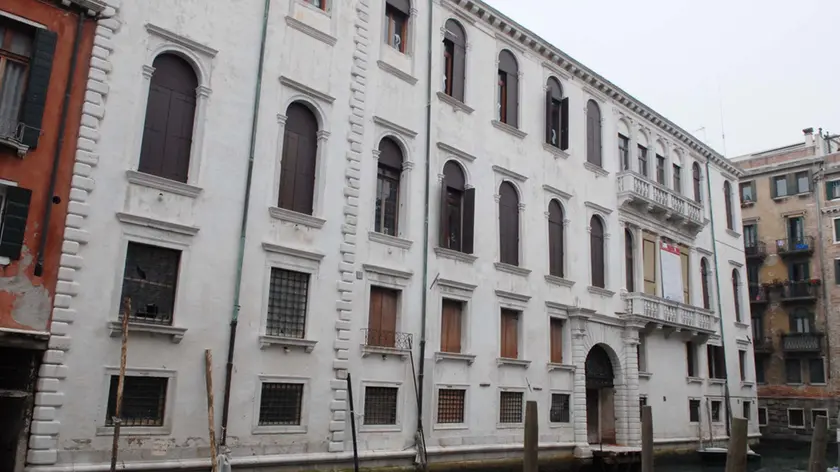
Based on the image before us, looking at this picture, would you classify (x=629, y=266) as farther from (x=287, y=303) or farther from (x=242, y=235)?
Result: (x=242, y=235)

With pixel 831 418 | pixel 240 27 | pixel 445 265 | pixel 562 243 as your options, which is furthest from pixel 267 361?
pixel 831 418

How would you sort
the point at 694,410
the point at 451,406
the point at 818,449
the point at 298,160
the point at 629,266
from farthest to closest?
1. the point at 694,410
2. the point at 629,266
3. the point at 451,406
4. the point at 818,449
5. the point at 298,160

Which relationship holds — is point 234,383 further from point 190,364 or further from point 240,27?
point 240,27

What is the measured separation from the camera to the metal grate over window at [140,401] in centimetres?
1152

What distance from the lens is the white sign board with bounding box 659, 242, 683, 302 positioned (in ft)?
80.6

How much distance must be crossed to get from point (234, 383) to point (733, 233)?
23864 mm

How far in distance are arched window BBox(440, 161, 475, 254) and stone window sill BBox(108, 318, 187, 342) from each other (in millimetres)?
6965

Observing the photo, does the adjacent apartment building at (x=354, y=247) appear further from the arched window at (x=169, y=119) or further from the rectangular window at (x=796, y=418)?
the rectangular window at (x=796, y=418)

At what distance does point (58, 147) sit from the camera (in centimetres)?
1128

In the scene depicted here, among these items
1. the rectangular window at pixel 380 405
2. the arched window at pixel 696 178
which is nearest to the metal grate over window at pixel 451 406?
the rectangular window at pixel 380 405

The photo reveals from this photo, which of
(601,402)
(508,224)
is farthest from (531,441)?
Result: (601,402)

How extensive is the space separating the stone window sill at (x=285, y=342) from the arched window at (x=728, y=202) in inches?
869

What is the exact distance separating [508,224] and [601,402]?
22.5ft

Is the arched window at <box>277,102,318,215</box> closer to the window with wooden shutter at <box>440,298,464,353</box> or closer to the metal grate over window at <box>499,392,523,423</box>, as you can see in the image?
the window with wooden shutter at <box>440,298,464,353</box>
